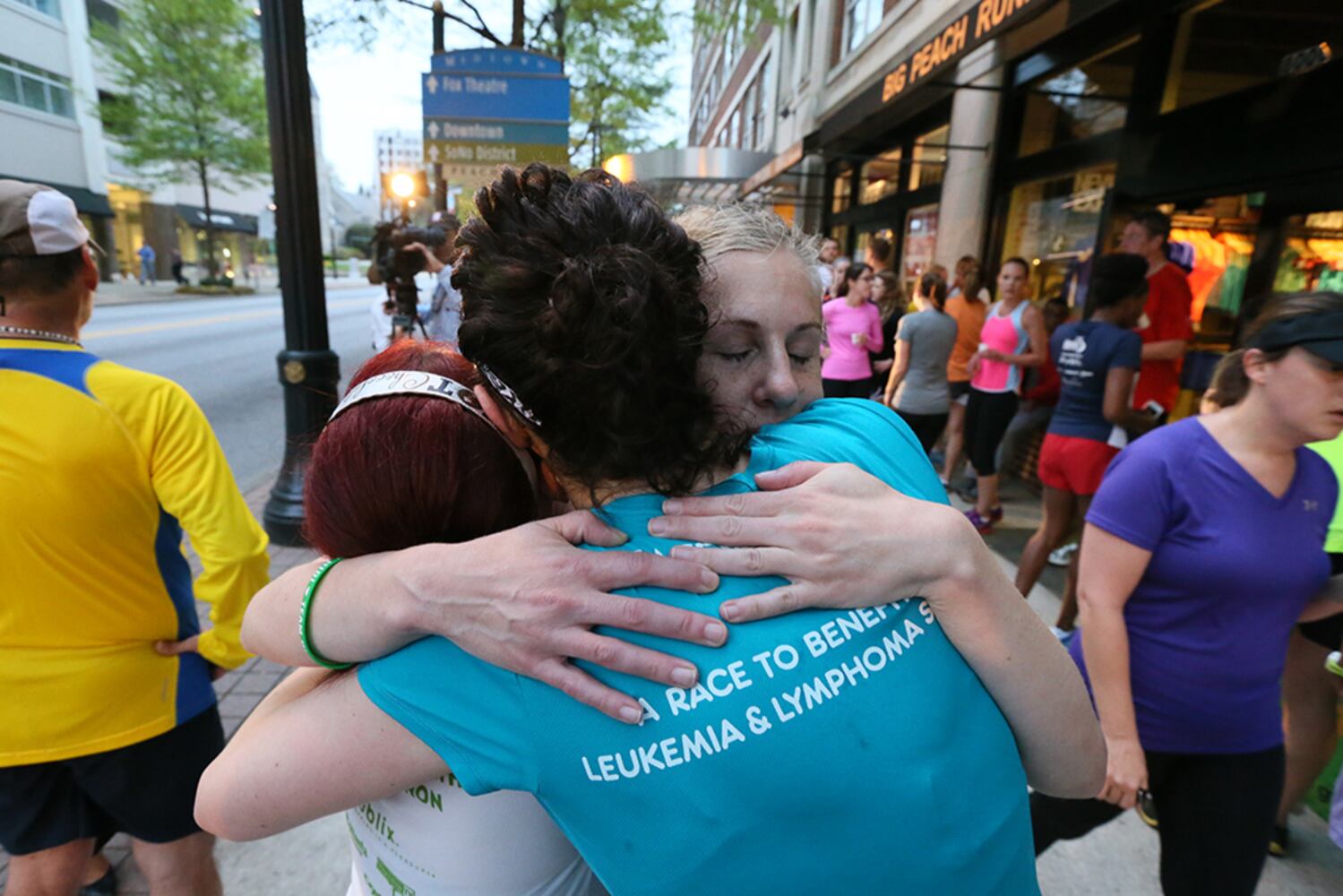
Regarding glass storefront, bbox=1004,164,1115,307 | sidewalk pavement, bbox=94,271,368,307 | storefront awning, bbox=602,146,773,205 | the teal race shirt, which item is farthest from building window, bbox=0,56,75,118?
the teal race shirt

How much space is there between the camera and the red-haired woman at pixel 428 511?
0.92 metres

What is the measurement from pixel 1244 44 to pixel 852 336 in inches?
130

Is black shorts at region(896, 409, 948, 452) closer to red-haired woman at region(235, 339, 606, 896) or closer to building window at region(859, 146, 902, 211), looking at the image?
red-haired woman at region(235, 339, 606, 896)

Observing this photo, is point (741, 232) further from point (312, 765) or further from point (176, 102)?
point (176, 102)

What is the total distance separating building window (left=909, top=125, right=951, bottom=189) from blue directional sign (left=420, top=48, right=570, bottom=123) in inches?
186

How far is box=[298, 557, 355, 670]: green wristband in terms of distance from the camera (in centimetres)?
94

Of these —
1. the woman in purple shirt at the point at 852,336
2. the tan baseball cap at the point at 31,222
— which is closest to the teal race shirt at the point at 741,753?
the tan baseball cap at the point at 31,222

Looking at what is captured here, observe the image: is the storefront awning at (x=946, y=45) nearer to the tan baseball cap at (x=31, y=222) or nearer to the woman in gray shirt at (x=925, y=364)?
the woman in gray shirt at (x=925, y=364)

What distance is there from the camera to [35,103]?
27578 millimetres

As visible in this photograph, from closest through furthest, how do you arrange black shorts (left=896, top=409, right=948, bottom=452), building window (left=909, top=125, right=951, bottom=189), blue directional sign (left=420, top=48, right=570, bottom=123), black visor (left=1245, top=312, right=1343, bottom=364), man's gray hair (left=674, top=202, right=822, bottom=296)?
man's gray hair (left=674, top=202, right=822, bottom=296) → black visor (left=1245, top=312, right=1343, bottom=364) → black shorts (left=896, top=409, right=948, bottom=452) → blue directional sign (left=420, top=48, right=570, bottom=123) → building window (left=909, top=125, right=951, bottom=189)

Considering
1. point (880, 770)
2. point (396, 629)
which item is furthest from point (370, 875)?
point (880, 770)

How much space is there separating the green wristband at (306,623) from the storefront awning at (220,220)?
4445cm

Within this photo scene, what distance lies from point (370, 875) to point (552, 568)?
2.39 feet

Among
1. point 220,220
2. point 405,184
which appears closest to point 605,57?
point 405,184
